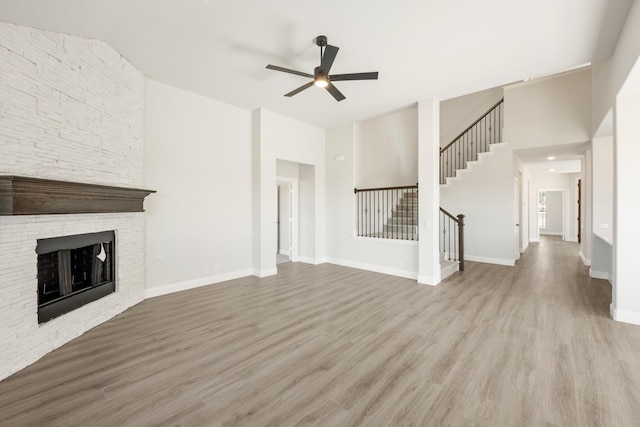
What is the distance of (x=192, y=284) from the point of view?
16.0 feet

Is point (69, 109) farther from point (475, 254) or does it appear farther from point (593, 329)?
point (475, 254)

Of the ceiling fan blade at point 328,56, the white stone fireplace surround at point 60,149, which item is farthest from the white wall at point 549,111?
the white stone fireplace surround at point 60,149

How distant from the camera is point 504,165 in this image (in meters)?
6.78

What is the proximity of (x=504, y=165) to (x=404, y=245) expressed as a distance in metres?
3.54

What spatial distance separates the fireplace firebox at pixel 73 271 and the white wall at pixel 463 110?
8747 millimetres

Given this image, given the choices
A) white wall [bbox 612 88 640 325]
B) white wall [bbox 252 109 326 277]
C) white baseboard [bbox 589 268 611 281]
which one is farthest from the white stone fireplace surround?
white baseboard [bbox 589 268 611 281]

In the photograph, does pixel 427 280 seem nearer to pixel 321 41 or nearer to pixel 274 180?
pixel 274 180

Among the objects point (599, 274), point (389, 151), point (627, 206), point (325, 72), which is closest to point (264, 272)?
point (325, 72)

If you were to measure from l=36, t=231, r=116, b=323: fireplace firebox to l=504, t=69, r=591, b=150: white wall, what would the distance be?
330 inches

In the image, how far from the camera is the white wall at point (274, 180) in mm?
5680

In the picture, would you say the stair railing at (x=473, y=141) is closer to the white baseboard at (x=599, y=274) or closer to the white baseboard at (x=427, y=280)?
the white baseboard at (x=599, y=274)

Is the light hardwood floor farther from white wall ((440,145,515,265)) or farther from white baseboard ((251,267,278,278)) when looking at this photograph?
white wall ((440,145,515,265))

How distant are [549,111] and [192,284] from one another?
8.25 metres

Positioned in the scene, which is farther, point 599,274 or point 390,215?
point 390,215
